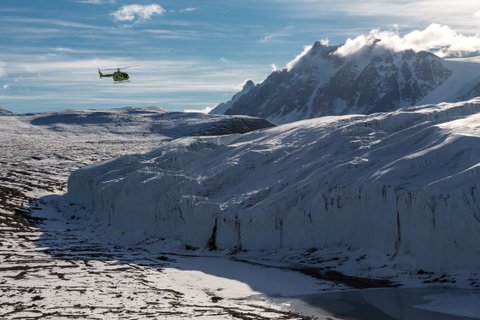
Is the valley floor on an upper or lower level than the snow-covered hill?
lower

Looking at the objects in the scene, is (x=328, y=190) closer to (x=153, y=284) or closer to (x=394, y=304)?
(x=394, y=304)

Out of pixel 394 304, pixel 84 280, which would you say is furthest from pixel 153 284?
pixel 394 304

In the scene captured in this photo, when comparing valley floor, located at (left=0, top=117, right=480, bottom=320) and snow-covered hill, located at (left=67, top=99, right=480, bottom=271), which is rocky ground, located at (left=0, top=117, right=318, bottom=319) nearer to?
valley floor, located at (left=0, top=117, right=480, bottom=320)

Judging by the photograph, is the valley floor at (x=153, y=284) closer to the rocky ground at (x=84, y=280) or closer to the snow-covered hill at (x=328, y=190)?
the rocky ground at (x=84, y=280)

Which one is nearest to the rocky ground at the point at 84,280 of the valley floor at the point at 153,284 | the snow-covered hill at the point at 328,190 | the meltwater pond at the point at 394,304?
the valley floor at the point at 153,284

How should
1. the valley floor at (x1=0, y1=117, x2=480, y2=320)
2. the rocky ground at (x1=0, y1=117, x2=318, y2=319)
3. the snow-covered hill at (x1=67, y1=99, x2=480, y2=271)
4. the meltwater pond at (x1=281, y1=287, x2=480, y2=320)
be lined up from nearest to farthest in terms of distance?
the meltwater pond at (x1=281, y1=287, x2=480, y2=320), the rocky ground at (x1=0, y1=117, x2=318, y2=319), the valley floor at (x1=0, y1=117, x2=480, y2=320), the snow-covered hill at (x1=67, y1=99, x2=480, y2=271)

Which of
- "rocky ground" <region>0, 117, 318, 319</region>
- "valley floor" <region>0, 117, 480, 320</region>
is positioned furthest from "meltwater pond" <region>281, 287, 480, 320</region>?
"rocky ground" <region>0, 117, 318, 319</region>
